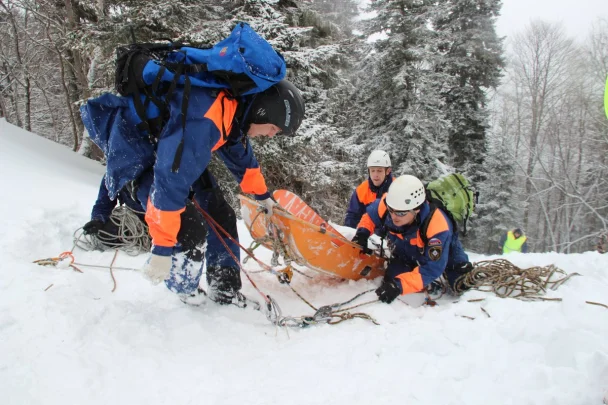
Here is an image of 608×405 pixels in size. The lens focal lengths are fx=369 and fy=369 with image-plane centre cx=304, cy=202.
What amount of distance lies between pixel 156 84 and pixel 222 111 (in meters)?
0.38

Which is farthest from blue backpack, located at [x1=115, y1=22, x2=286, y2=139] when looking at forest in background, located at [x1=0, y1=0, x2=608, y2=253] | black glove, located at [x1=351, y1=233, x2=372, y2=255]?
forest in background, located at [x1=0, y1=0, x2=608, y2=253]

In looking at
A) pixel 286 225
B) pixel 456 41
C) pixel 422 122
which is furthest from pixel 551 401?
pixel 456 41

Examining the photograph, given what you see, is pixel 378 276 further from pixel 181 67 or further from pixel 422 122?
pixel 422 122

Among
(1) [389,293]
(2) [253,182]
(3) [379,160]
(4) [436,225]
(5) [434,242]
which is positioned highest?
(3) [379,160]

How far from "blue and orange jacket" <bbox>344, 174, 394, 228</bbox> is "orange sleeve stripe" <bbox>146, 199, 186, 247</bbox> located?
11.6ft

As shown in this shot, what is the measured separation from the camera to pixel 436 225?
335 cm

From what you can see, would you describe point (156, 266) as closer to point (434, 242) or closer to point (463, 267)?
point (434, 242)

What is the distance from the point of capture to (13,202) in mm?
3871

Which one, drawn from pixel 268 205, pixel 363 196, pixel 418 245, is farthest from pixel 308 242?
pixel 363 196

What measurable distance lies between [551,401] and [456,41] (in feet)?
64.1

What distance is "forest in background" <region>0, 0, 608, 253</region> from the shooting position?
354 inches

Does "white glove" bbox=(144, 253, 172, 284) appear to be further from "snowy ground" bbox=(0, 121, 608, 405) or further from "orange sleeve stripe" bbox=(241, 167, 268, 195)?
"orange sleeve stripe" bbox=(241, 167, 268, 195)

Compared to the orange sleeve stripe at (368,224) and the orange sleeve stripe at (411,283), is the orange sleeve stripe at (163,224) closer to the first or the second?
the orange sleeve stripe at (411,283)

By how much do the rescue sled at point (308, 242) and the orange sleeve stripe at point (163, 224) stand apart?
1216mm
